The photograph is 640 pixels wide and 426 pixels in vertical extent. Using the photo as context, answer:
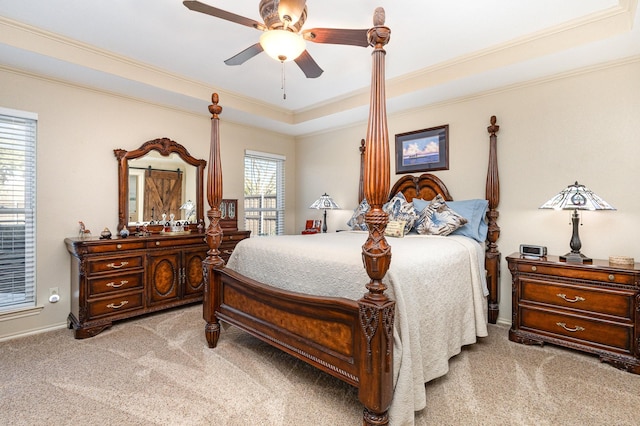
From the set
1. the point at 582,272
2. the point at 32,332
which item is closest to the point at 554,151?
the point at 582,272

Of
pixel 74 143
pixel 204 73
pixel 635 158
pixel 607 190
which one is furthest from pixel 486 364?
pixel 74 143

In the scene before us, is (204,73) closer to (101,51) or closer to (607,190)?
(101,51)

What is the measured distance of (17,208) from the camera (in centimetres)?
307

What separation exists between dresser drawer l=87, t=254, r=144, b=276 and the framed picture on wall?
331 cm

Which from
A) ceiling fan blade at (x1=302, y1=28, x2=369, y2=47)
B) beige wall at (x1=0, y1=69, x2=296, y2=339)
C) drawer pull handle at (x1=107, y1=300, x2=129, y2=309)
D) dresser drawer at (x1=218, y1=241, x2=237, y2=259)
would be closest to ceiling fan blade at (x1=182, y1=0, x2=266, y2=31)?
ceiling fan blade at (x1=302, y1=28, x2=369, y2=47)

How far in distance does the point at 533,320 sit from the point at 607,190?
4.41 ft

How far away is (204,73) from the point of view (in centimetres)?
354

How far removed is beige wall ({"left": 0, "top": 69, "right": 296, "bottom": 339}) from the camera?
3107mm

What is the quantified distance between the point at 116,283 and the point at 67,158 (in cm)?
141

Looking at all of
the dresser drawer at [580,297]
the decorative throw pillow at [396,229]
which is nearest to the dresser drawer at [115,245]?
the decorative throw pillow at [396,229]

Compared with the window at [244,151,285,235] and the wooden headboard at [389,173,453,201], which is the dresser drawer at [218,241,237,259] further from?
the wooden headboard at [389,173,453,201]


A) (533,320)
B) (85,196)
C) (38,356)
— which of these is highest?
(85,196)

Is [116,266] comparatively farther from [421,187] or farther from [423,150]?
[423,150]

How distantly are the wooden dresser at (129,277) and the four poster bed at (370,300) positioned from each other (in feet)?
3.50
